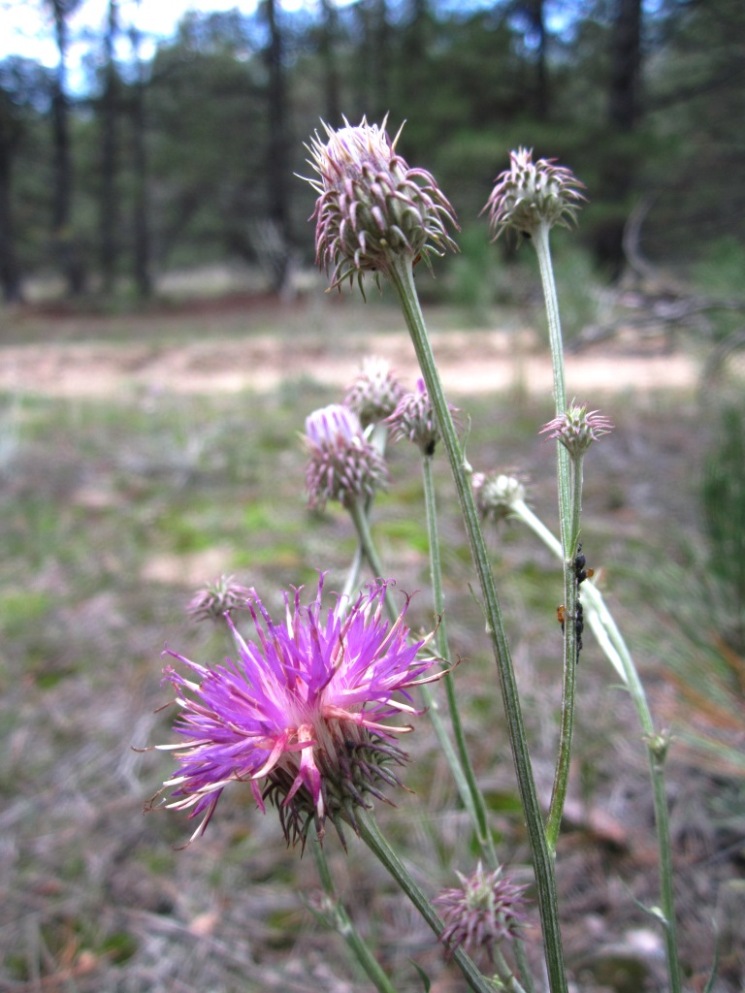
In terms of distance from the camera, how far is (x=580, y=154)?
1564 cm

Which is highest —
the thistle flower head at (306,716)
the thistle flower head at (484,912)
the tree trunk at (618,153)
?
the tree trunk at (618,153)

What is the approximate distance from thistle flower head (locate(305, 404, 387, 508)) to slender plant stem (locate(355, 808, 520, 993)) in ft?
1.56

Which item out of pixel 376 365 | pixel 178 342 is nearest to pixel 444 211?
pixel 376 365

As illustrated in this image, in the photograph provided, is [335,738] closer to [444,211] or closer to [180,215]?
[444,211]

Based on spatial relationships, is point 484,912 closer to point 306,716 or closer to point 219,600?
point 306,716

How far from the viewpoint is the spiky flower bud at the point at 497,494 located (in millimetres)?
1030

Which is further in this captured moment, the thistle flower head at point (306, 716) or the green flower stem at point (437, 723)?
the green flower stem at point (437, 723)

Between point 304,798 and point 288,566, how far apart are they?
2871 millimetres

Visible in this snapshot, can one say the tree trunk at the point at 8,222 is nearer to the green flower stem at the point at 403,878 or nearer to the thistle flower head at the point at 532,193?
the thistle flower head at the point at 532,193

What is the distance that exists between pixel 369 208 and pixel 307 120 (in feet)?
94.5

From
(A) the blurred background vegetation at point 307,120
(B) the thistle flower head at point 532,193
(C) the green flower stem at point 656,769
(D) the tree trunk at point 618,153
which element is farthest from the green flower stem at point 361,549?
(D) the tree trunk at point 618,153

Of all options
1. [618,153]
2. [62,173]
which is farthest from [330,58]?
[618,153]

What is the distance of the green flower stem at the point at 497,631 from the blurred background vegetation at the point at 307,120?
1010 centimetres

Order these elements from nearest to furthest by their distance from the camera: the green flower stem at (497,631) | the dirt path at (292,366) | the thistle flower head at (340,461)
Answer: the green flower stem at (497,631) < the thistle flower head at (340,461) < the dirt path at (292,366)
